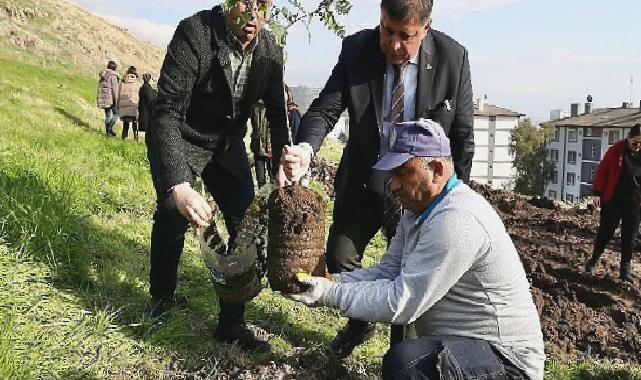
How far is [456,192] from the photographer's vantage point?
253 cm

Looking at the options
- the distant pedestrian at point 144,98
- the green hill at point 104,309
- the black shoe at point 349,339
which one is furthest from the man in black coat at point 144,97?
the black shoe at point 349,339

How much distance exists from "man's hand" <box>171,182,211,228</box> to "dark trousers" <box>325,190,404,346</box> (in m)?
0.95

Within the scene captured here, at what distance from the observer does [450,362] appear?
250cm

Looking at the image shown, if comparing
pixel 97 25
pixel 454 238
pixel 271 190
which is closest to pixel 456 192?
pixel 454 238

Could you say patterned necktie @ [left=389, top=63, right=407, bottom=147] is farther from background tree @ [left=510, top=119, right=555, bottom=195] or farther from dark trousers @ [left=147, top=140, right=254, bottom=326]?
background tree @ [left=510, top=119, right=555, bottom=195]

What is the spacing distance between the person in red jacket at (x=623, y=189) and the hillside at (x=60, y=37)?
23.0 metres

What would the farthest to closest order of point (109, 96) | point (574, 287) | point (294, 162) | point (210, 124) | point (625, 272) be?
1. point (109, 96)
2. point (625, 272)
3. point (574, 287)
4. point (210, 124)
5. point (294, 162)

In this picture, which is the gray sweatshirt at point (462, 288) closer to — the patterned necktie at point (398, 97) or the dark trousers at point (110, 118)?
the patterned necktie at point (398, 97)

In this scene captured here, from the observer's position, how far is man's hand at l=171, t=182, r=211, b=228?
110 inches

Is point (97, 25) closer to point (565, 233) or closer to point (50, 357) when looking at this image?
point (565, 233)

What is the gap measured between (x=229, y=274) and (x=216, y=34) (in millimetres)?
1142

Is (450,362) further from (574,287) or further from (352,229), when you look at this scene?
(574,287)

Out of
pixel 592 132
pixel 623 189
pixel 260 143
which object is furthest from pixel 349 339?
pixel 592 132

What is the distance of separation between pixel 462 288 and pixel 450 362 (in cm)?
27
